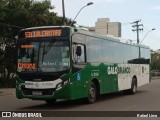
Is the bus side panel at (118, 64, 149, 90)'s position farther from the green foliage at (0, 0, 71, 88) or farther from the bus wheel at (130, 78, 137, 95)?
the green foliage at (0, 0, 71, 88)

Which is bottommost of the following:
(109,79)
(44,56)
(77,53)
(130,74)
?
(109,79)

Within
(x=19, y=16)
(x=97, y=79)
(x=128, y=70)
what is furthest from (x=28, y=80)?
(x=19, y=16)

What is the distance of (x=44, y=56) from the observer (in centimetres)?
1645

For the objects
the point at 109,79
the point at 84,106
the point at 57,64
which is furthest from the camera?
the point at 109,79

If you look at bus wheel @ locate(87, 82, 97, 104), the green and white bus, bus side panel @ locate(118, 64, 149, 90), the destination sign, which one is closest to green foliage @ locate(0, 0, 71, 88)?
bus side panel @ locate(118, 64, 149, 90)

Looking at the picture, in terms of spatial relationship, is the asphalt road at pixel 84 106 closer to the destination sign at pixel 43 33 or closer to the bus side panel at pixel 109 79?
the bus side panel at pixel 109 79

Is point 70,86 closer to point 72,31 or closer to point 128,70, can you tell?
point 72,31

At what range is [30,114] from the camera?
14.3 meters

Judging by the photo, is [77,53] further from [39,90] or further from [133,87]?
[133,87]

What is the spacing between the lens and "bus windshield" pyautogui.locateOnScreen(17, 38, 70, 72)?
16281 millimetres

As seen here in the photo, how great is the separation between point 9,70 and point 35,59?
23.5 metres

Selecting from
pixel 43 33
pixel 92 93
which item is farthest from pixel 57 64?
pixel 92 93

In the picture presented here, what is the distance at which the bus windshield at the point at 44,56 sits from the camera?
53.4 ft

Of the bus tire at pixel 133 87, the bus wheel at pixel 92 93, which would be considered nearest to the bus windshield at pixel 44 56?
the bus wheel at pixel 92 93
